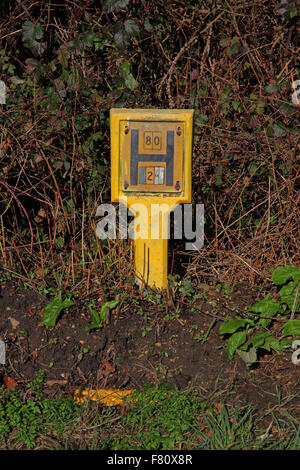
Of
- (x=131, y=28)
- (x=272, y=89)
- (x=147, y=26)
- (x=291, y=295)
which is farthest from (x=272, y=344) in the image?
(x=147, y=26)

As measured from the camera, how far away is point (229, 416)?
113 inches

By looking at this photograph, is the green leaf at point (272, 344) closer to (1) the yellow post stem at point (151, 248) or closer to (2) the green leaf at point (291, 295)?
(2) the green leaf at point (291, 295)

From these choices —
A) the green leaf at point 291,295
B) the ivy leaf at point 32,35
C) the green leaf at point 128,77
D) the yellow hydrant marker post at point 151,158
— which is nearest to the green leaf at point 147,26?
the green leaf at point 128,77

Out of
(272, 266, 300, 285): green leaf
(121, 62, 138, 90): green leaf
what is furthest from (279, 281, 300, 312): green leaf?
(121, 62, 138, 90): green leaf

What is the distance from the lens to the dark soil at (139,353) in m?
3.12

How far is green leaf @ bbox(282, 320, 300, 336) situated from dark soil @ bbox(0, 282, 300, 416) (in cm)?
12

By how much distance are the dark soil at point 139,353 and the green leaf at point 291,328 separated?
0.12 metres

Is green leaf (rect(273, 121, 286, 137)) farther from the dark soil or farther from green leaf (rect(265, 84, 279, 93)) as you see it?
the dark soil

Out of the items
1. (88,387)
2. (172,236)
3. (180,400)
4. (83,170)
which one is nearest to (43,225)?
(83,170)

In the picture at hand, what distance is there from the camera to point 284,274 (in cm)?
354

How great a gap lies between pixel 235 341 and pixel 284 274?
1.89 feet

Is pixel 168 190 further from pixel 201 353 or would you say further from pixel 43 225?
pixel 43 225

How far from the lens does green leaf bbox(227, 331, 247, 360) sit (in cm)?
320
